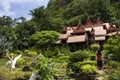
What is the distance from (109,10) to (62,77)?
36.6 metres

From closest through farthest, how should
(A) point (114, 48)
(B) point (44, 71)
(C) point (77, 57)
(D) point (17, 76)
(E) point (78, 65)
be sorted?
(B) point (44, 71) → (D) point (17, 76) → (E) point (78, 65) → (C) point (77, 57) → (A) point (114, 48)

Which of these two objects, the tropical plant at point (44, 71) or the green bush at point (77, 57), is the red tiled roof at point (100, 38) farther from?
the tropical plant at point (44, 71)

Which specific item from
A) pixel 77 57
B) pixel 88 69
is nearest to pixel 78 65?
pixel 88 69

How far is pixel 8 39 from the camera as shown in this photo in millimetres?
39469

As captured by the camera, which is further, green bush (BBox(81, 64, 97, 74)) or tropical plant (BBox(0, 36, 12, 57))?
tropical plant (BBox(0, 36, 12, 57))

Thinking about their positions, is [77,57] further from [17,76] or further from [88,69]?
[17,76]

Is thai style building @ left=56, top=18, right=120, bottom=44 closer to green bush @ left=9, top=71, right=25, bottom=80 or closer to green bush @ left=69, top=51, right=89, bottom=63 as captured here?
green bush @ left=69, top=51, right=89, bottom=63

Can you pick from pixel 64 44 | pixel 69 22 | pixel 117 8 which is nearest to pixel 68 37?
pixel 64 44

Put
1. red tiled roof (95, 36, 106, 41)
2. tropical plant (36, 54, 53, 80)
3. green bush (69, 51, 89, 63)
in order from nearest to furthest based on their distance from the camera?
tropical plant (36, 54, 53, 80) → green bush (69, 51, 89, 63) → red tiled roof (95, 36, 106, 41)

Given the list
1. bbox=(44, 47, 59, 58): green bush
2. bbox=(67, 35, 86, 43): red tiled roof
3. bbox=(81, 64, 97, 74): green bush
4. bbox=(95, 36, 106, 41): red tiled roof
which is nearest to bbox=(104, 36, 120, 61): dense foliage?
bbox=(81, 64, 97, 74): green bush

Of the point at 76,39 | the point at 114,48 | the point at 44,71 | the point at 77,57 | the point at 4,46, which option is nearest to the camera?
the point at 44,71

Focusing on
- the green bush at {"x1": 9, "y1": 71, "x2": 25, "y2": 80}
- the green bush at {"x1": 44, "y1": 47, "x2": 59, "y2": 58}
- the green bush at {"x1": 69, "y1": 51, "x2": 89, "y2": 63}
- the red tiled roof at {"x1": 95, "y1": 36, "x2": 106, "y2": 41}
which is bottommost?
the green bush at {"x1": 44, "y1": 47, "x2": 59, "y2": 58}

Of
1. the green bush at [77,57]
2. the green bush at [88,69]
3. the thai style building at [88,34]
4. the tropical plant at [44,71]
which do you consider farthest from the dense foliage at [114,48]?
the tropical plant at [44,71]

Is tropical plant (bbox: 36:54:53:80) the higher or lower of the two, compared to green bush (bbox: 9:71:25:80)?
higher
